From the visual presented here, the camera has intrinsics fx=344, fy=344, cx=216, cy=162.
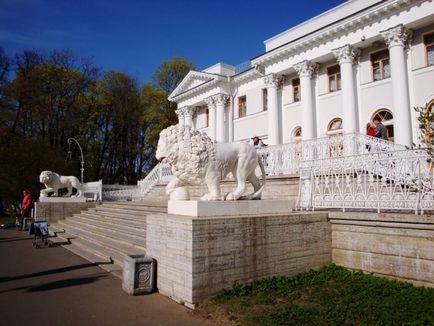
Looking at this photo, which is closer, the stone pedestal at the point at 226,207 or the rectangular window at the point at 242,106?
the stone pedestal at the point at 226,207

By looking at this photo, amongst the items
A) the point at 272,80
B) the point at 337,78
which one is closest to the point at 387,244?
the point at 337,78

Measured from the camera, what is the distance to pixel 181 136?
620 centimetres

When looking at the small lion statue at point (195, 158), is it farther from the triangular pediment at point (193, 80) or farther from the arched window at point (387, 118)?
the triangular pediment at point (193, 80)

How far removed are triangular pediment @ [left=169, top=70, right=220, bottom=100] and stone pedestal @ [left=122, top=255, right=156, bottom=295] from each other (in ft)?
84.4

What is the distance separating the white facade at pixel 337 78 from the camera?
59.4 ft

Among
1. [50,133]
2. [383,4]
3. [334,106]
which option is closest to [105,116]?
[50,133]

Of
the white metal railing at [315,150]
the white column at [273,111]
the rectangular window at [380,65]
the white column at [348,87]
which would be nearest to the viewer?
the white metal railing at [315,150]

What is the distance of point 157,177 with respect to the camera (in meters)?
22.4

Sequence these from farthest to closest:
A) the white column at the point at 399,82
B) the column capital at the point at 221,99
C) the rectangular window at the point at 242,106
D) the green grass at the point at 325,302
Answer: the column capital at the point at 221,99 < the rectangular window at the point at 242,106 < the white column at the point at 399,82 < the green grass at the point at 325,302

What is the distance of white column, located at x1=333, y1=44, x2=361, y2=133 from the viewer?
20.2m

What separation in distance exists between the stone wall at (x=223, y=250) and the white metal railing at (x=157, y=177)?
49.0ft

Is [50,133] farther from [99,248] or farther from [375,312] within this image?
[375,312]

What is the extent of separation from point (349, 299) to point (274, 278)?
1.27 metres

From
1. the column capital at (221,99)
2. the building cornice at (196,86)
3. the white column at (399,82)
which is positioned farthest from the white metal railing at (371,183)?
the building cornice at (196,86)
